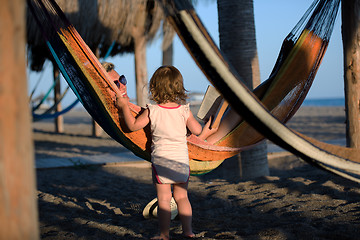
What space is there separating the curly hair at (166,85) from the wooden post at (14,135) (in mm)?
1138

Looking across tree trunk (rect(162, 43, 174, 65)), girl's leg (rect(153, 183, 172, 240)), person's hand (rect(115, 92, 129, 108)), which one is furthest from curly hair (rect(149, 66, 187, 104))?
tree trunk (rect(162, 43, 174, 65))

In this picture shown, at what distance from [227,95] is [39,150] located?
6499mm

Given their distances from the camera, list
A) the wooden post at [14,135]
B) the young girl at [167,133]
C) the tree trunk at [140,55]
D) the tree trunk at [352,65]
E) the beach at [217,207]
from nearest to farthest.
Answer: the wooden post at [14,135]
the young girl at [167,133]
the beach at [217,207]
the tree trunk at [352,65]
the tree trunk at [140,55]

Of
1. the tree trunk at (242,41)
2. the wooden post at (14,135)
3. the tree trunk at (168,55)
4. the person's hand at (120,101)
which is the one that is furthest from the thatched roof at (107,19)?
the wooden post at (14,135)

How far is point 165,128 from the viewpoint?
2029mm

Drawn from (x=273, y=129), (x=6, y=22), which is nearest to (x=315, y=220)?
(x=273, y=129)

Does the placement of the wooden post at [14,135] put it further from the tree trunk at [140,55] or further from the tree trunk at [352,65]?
the tree trunk at [140,55]

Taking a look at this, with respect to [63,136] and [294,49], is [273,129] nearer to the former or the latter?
[294,49]

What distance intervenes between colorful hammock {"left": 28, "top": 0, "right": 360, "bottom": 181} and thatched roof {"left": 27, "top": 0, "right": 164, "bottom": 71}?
4984 millimetres

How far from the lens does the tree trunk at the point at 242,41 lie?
149 inches

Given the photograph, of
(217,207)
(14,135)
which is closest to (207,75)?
(14,135)

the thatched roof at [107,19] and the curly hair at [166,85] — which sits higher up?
the thatched roof at [107,19]

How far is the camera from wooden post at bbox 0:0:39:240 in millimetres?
873

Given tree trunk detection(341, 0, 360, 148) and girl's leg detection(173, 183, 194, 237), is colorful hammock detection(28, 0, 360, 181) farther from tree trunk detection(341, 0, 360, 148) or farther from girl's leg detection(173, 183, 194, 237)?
tree trunk detection(341, 0, 360, 148)
